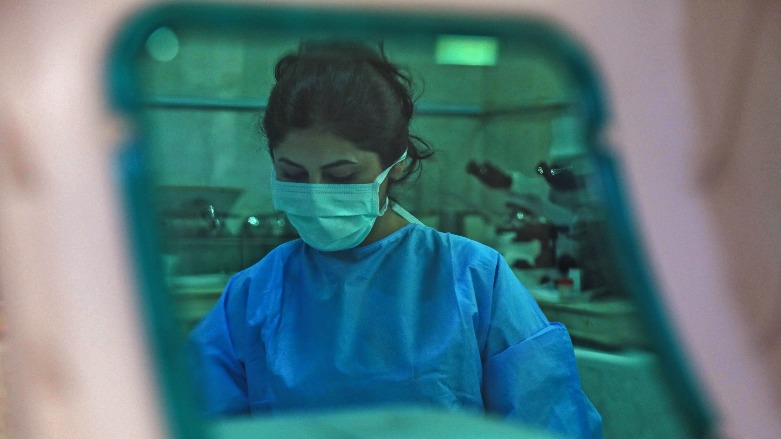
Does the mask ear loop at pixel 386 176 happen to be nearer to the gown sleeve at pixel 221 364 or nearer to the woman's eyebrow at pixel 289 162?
the woman's eyebrow at pixel 289 162

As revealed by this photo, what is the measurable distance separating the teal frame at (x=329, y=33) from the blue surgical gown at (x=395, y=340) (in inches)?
16.6

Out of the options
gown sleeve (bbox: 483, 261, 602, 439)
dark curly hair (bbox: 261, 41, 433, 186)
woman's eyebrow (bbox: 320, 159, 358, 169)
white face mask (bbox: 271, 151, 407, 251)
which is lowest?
gown sleeve (bbox: 483, 261, 602, 439)

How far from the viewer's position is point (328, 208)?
1.05 m

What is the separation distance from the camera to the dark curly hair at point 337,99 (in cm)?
110

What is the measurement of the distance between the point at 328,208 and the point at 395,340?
215 millimetres

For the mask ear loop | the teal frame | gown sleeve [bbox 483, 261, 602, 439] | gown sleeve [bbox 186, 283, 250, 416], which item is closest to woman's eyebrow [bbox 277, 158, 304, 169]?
the mask ear loop

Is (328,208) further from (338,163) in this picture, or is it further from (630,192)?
(630,192)

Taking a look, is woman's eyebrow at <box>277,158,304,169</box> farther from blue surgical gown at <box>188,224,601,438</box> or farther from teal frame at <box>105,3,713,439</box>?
teal frame at <box>105,3,713,439</box>

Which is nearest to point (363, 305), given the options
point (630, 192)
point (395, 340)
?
point (395, 340)

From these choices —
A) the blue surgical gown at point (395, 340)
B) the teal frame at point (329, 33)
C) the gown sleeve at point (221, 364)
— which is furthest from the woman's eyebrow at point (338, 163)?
the teal frame at point (329, 33)

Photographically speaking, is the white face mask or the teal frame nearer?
the teal frame

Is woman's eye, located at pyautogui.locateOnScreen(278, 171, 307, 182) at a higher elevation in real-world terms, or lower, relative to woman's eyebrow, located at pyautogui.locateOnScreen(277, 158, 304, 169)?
lower

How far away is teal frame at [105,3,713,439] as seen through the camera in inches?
21.5

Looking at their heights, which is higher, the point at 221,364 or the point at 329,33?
the point at 329,33
